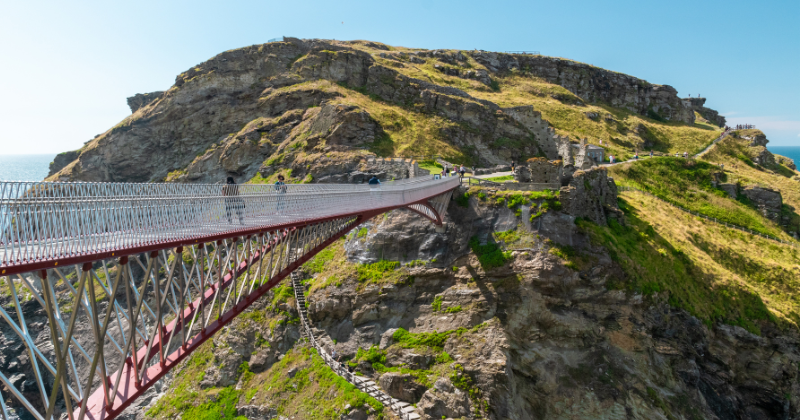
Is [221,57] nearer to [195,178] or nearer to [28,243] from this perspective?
[195,178]

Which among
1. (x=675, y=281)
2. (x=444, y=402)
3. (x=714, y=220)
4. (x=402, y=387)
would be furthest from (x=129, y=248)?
(x=714, y=220)

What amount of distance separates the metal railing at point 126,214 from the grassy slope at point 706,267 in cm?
2015

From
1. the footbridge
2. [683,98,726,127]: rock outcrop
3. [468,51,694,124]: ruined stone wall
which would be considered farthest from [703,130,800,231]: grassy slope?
the footbridge

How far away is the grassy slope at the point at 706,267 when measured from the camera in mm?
26156

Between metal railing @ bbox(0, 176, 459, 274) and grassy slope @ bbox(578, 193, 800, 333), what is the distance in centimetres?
2015

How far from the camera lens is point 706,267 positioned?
2862 cm

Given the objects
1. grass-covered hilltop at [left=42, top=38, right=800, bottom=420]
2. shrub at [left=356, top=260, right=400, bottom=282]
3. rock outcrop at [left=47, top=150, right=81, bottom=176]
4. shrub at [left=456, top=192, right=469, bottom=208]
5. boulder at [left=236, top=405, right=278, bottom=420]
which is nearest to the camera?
grass-covered hilltop at [left=42, top=38, right=800, bottom=420]

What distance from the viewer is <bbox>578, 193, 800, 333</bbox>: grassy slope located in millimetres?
26156

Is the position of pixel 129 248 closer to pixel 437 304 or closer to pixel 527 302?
pixel 437 304

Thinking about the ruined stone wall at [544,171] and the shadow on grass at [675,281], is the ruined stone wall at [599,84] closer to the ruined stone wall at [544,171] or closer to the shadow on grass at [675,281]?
the shadow on grass at [675,281]

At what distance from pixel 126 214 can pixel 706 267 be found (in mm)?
33786

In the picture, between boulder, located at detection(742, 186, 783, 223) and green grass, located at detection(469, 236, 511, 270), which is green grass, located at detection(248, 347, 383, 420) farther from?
boulder, located at detection(742, 186, 783, 223)

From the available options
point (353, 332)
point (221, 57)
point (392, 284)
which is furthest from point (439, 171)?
point (221, 57)

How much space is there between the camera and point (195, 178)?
154 feet
